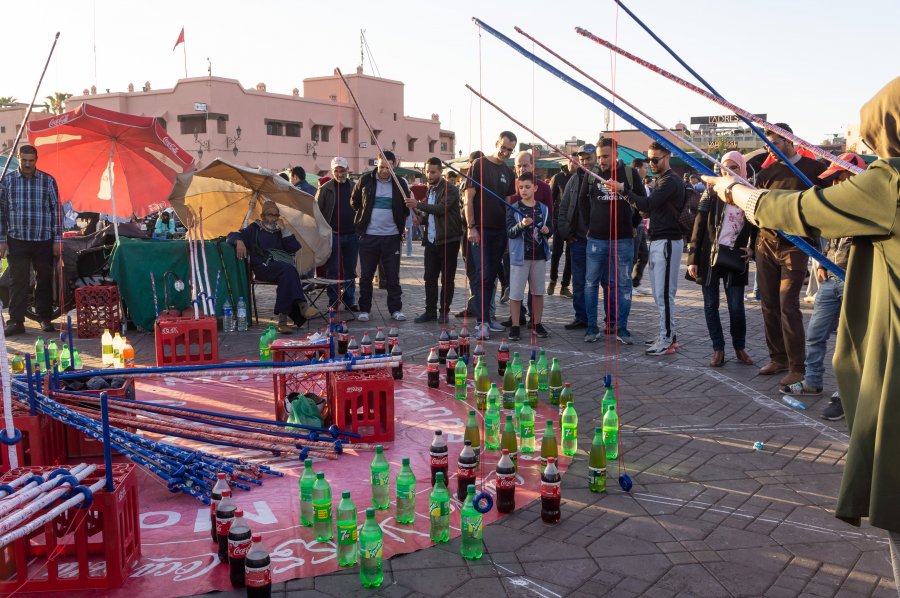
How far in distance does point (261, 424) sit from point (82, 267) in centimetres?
637

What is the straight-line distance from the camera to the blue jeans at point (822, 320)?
6793 mm

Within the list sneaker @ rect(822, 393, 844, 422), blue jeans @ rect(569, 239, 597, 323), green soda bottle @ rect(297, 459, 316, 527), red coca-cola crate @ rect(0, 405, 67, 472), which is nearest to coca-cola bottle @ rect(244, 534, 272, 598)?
green soda bottle @ rect(297, 459, 316, 527)

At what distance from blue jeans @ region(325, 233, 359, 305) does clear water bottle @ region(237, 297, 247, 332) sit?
1573 millimetres

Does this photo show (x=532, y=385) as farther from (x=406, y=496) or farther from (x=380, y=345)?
(x=406, y=496)

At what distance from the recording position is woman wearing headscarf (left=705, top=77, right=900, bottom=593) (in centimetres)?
281

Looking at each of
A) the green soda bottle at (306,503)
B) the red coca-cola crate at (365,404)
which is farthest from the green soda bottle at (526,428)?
the green soda bottle at (306,503)

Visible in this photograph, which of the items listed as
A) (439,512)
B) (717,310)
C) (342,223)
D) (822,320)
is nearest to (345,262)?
(342,223)

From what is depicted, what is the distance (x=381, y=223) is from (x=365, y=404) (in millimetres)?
5583

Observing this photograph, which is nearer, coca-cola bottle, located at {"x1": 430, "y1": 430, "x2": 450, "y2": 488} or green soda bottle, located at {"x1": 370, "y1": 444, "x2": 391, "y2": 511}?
green soda bottle, located at {"x1": 370, "y1": 444, "x2": 391, "y2": 511}

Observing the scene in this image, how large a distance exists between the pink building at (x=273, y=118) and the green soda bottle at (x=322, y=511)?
37663 mm

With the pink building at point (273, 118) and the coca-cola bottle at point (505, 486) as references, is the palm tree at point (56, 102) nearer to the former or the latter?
the pink building at point (273, 118)

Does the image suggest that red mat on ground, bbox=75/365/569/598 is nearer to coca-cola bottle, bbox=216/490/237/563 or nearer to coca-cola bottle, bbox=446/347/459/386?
coca-cola bottle, bbox=216/490/237/563

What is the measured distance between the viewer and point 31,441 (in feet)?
16.0

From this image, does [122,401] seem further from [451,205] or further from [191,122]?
[191,122]
